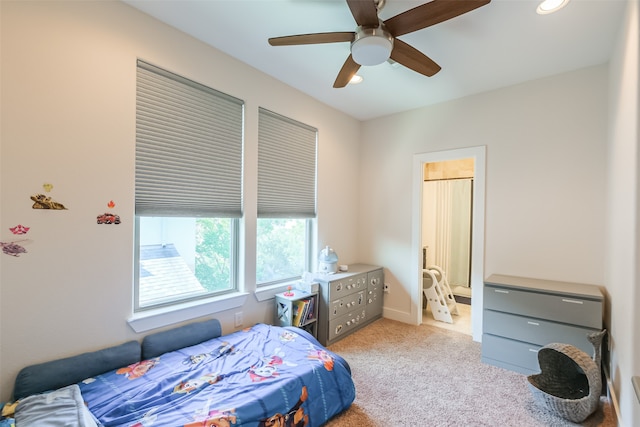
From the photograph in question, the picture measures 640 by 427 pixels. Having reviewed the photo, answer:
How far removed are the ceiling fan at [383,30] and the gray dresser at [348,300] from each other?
2.13m

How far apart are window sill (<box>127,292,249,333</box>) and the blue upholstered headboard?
0.23 feet

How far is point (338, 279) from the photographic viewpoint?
3064 millimetres

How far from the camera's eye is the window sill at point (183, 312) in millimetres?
1990

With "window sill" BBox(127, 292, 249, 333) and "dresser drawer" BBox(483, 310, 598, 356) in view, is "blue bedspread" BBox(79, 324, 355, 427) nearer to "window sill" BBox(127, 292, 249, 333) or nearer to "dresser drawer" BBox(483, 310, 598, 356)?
"window sill" BBox(127, 292, 249, 333)

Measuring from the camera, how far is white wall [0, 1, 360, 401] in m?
1.54

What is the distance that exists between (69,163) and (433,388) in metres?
3.04

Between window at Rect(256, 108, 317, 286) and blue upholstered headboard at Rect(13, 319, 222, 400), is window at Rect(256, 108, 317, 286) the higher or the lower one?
the higher one

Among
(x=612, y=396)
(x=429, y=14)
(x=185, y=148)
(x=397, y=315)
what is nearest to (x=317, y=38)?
(x=429, y=14)

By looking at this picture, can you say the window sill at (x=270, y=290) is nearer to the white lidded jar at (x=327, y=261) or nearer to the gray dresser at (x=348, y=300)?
the gray dresser at (x=348, y=300)

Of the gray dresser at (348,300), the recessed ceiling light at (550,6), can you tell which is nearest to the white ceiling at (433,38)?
the recessed ceiling light at (550,6)

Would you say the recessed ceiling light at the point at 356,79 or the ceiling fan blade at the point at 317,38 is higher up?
the recessed ceiling light at the point at 356,79

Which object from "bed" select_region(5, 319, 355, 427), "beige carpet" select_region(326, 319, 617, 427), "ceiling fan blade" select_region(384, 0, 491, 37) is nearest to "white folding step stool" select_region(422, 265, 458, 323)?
"beige carpet" select_region(326, 319, 617, 427)

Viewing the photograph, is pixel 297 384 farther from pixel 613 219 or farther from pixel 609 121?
pixel 609 121

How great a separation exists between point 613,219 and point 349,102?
8.97 feet
